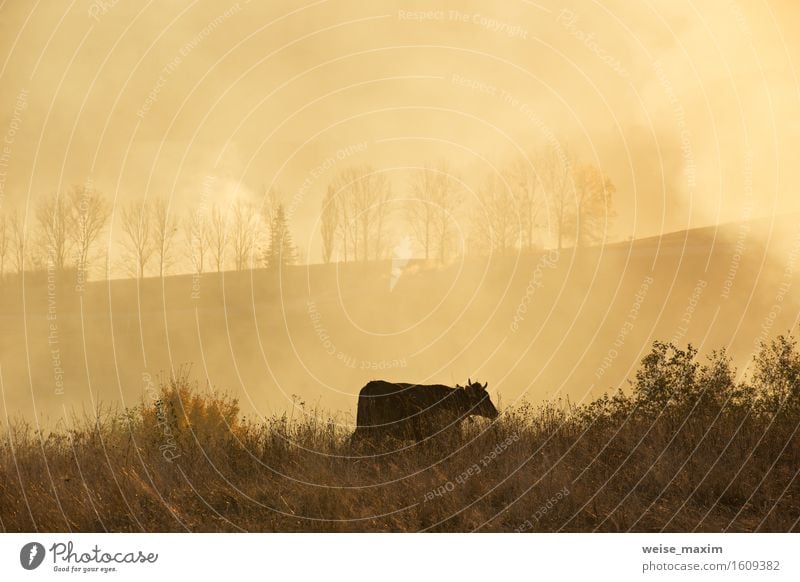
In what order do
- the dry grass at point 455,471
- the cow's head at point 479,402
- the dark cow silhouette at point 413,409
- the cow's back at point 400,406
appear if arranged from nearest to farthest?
the dry grass at point 455,471, the dark cow silhouette at point 413,409, the cow's back at point 400,406, the cow's head at point 479,402

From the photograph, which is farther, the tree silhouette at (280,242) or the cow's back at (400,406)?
the tree silhouette at (280,242)

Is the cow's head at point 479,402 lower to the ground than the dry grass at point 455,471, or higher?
higher

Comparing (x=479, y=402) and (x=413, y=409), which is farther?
(x=479, y=402)

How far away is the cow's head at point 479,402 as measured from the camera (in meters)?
15.9

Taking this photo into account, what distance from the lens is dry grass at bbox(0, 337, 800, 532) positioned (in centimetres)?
1184

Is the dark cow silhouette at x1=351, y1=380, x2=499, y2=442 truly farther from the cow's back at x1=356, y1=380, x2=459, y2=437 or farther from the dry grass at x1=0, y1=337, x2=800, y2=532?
the dry grass at x1=0, y1=337, x2=800, y2=532

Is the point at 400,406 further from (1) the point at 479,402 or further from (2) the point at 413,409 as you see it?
(1) the point at 479,402
